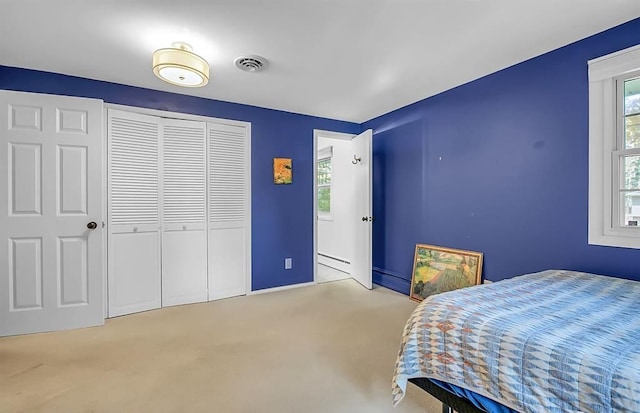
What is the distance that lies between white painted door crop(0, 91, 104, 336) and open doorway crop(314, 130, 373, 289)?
8.12ft

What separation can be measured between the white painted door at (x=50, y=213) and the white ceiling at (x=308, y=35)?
0.46m

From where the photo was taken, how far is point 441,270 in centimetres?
316

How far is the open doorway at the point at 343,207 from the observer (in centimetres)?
396

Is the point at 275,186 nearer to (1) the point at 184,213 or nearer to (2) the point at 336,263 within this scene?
(1) the point at 184,213

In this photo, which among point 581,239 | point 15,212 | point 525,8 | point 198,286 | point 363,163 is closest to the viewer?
point 525,8

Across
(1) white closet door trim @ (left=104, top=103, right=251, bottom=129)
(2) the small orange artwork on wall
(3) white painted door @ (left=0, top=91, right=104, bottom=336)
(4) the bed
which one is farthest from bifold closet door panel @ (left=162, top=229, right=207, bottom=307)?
(4) the bed

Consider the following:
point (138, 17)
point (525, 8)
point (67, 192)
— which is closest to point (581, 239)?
point (525, 8)

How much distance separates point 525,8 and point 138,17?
2.40m

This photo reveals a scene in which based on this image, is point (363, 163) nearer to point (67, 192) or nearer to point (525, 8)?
point (525, 8)

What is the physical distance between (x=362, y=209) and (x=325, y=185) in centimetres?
199

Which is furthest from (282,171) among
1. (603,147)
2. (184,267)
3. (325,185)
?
(603,147)

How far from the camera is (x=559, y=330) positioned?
1117 mm

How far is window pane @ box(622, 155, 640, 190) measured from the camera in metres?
1.99

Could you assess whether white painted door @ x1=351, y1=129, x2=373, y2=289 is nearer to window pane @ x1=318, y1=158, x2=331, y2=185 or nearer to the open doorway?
the open doorway
